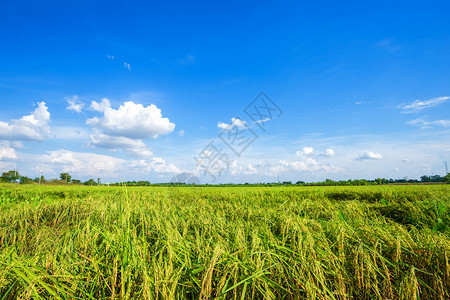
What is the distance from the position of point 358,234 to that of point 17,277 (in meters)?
2.92

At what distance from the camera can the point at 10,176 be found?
33.2m

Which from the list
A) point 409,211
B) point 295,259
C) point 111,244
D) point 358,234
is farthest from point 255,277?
point 409,211

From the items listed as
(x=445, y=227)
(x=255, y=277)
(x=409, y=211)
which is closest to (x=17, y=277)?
(x=255, y=277)

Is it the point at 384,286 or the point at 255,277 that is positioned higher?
the point at 255,277

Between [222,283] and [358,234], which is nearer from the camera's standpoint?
[222,283]

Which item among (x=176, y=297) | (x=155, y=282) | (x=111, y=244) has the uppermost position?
(x=111, y=244)

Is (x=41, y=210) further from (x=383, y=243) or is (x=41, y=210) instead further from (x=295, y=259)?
(x=383, y=243)

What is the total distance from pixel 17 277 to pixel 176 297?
1.04 meters

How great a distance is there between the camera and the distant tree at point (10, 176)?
104 ft

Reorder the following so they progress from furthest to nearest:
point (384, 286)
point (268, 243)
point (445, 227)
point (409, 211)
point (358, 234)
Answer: point (409, 211) < point (445, 227) < point (358, 234) < point (268, 243) < point (384, 286)

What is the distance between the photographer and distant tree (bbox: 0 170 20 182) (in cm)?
3180

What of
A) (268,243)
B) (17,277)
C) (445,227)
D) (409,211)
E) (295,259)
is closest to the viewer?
(17,277)

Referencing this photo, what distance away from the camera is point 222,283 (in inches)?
58.2

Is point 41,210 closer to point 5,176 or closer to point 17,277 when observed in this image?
point 17,277
